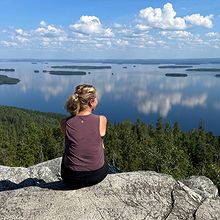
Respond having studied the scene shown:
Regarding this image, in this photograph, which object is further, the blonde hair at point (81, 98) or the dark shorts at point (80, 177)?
the dark shorts at point (80, 177)

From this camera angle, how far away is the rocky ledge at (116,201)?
840 centimetres

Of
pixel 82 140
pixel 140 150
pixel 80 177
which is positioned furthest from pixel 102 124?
pixel 140 150

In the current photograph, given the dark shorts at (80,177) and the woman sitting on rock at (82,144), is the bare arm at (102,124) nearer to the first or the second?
the woman sitting on rock at (82,144)

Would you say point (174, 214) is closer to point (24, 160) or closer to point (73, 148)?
point (73, 148)

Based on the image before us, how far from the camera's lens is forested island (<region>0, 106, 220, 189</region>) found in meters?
51.2

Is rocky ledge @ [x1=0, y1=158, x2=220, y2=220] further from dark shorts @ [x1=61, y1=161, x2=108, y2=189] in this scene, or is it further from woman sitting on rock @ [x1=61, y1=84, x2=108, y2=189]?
woman sitting on rock @ [x1=61, y1=84, x2=108, y2=189]

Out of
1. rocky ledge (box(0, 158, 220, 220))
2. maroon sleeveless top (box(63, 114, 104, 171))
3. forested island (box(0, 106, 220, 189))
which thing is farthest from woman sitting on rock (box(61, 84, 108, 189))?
forested island (box(0, 106, 220, 189))

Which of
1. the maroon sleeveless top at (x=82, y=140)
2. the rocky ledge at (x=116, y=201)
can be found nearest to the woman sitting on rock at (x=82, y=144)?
the maroon sleeveless top at (x=82, y=140)

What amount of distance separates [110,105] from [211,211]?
180m

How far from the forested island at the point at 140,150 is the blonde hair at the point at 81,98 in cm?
3307

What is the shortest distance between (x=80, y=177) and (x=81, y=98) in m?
2.03

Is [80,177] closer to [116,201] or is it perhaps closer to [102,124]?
[116,201]

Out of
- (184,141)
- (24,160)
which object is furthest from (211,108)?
(24,160)

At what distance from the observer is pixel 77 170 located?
8.84 metres
